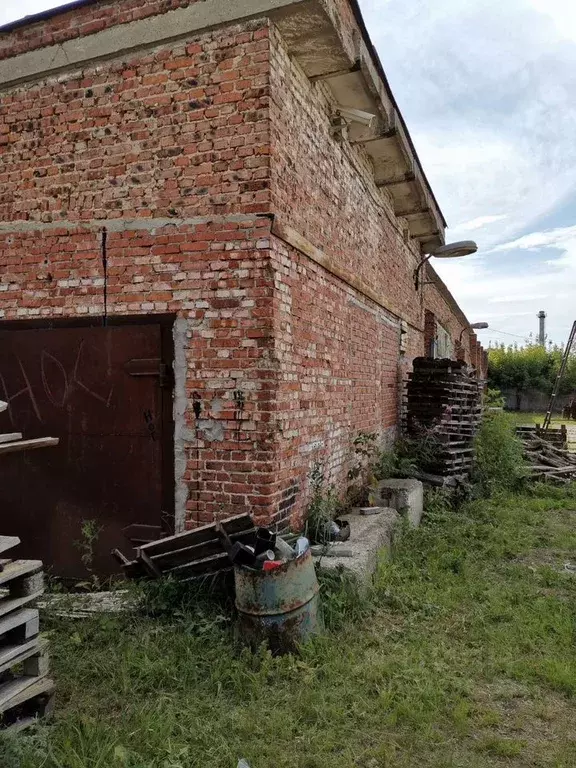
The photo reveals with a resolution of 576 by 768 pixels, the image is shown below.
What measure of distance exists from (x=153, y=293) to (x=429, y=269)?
9874 mm


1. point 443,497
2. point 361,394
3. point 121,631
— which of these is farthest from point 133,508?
point 443,497

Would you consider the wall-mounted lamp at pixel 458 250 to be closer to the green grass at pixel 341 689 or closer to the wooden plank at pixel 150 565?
the green grass at pixel 341 689

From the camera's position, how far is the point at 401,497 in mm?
7082

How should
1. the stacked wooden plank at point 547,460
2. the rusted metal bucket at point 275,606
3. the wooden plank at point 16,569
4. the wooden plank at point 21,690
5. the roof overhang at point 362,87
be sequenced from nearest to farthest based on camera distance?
the wooden plank at point 21,690 < the wooden plank at point 16,569 < the rusted metal bucket at point 275,606 < the roof overhang at point 362,87 < the stacked wooden plank at point 547,460

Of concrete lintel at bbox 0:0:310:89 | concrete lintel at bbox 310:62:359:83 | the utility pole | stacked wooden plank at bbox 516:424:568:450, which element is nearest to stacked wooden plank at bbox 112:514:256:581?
concrete lintel at bbox 0:0:310:89

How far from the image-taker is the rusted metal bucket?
12.7 feet

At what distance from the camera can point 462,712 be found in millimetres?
→ 3309

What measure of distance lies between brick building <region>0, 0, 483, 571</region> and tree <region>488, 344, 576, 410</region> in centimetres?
3301

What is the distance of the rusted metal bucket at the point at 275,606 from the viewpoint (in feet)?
12.7

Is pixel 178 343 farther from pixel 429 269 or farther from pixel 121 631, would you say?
pixel 429 269

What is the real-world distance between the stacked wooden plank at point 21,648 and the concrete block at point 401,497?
4430mm

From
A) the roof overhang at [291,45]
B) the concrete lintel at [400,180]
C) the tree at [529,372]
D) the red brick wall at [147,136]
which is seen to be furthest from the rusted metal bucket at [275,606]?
the tree at [529,372]

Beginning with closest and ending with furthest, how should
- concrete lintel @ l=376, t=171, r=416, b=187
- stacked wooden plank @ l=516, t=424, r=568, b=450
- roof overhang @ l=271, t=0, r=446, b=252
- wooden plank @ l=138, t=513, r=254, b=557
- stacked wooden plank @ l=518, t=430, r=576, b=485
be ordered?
wooden plank @ l=138, t=513, r=254, b=557, roof overhang @ l=271, t=0, r=446, b=252, concrete lintel @ l=376, t=171, r=416, b=187, stacked wooden plank @ l=518, t=430, r=576, b=485, stacked wooden plank @ l=516, t=424, r=568, b=450

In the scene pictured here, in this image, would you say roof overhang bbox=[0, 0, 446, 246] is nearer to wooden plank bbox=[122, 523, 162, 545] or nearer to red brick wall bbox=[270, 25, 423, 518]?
red brick wall bbox=[270, 25, 423, 518]
